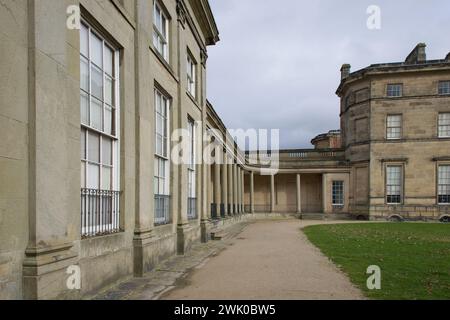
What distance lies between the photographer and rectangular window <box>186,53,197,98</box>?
13.9m

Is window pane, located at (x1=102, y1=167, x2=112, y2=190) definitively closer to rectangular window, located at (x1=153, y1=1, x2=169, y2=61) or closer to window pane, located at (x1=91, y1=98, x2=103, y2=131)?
window pane, located at (x1=91, y1=98, x2=103, y2=131)

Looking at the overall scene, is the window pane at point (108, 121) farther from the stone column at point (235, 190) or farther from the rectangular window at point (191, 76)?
the stone column at point (235, 190)

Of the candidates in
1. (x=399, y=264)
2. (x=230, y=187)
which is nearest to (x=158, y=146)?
(x=399, y=264)

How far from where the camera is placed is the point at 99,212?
6.57 meters

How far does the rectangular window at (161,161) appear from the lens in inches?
386

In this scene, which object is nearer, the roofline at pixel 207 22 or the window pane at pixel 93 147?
the window pane at pixel 93 147

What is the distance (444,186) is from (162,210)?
28636mm

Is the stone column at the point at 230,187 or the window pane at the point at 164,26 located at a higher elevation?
the window pane at the point at 164,26

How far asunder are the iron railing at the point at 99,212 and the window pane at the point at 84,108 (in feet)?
3.87

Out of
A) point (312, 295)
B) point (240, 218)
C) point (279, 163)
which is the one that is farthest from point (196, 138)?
point (279, 163)

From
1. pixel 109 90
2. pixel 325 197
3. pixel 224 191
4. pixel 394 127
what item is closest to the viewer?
pixel 109 90

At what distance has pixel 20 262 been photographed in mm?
4371

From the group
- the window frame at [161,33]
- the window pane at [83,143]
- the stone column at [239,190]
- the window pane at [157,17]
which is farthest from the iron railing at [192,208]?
the stone column at [239,190]

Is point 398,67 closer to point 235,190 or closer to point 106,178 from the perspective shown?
point 235,190
